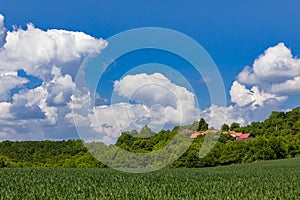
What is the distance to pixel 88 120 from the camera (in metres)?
23.2

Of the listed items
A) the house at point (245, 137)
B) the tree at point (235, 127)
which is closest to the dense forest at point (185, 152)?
the house at point (245, 137)

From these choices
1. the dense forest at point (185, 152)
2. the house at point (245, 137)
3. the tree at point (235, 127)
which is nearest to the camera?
the dense forest at point (185, 152)

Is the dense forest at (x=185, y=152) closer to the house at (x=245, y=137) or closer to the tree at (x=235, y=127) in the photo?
the house at (x=245, y=137)

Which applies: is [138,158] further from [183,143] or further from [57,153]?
[57,153]

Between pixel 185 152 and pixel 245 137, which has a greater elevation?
pixel 245 137

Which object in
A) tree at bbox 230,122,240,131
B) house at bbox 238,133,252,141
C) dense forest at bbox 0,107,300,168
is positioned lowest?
dense forest at bbox 0,107,300,168

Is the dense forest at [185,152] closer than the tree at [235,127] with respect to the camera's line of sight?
Yes

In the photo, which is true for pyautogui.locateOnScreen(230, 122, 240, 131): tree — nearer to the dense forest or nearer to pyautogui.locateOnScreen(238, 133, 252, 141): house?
→ pyautogui.locateOnScreen(238, 133, 252, 141): house

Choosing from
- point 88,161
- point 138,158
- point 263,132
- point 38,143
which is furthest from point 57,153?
point 263,132

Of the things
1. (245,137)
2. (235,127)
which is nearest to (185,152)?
(245,137)

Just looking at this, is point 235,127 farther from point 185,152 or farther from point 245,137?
point 185,152

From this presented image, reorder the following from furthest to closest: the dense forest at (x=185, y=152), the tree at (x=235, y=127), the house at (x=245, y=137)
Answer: the tree at (x=235, y=127)
the house at (x=245, y=137)
the dense forest at (x=185, y=152)

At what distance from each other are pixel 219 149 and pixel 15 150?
40955mm

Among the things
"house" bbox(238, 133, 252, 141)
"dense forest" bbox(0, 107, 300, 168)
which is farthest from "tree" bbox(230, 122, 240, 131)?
"dense forest" bbox(0, 107, 300, 168)
